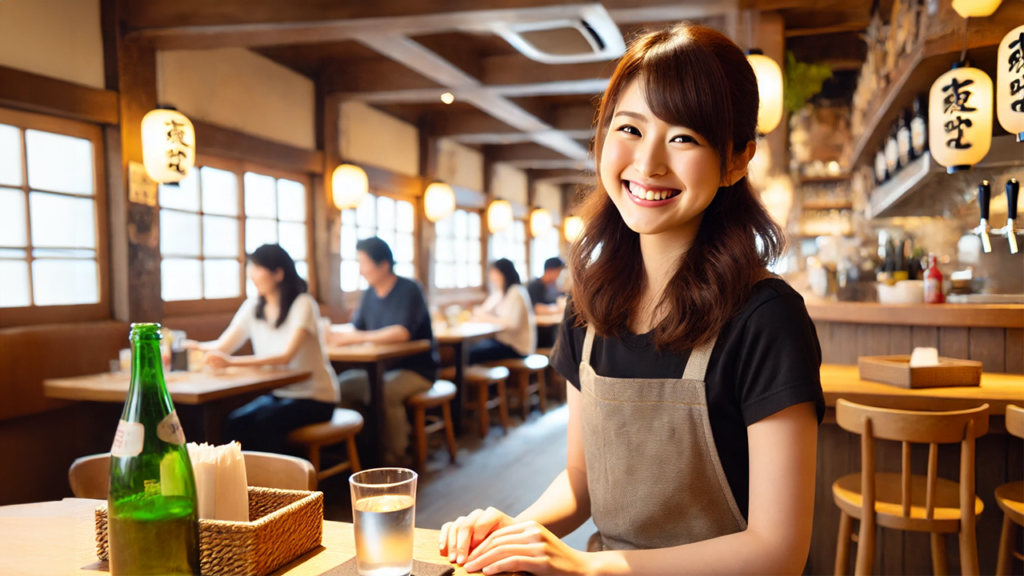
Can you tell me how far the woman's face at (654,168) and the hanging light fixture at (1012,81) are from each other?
2378mm

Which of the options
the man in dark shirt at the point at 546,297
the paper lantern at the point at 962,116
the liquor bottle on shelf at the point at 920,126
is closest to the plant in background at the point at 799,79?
the liquor bottle on shelf at the point at 920,126

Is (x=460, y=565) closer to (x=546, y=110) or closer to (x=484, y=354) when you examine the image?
(x=484, y=354)

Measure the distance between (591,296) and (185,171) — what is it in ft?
11.5

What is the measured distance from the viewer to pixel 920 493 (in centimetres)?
238

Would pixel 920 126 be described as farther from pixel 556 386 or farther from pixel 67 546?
pixel 556 386

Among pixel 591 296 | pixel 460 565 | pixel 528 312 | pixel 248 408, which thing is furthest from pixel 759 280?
pixel 528 312

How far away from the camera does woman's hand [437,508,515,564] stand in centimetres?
99

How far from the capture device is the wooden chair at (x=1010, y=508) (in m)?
2.18

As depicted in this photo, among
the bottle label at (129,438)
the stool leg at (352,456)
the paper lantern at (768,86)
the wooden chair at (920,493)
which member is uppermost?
the paper lantern at (768,86)

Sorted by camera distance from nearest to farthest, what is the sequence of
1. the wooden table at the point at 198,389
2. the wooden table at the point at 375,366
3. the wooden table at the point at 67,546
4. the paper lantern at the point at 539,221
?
the wooden table at the point at 67,546, the wooden table at the point at 198,389, the wooden table at the point at 375,366, the paper lantern at the point at 539,221

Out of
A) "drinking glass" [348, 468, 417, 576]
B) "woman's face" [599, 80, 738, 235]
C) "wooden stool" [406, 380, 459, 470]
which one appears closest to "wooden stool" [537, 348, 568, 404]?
"wooden stool" [406, 380, 459, 470]

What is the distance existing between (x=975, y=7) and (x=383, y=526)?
332 centimetres

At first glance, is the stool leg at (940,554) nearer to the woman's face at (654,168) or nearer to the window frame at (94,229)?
the woman's face at (654,168)

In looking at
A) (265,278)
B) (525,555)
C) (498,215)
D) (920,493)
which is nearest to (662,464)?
(525,555)
